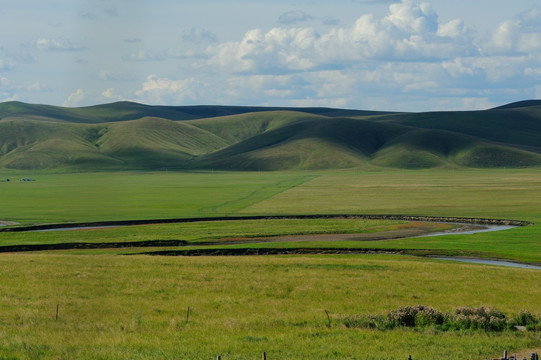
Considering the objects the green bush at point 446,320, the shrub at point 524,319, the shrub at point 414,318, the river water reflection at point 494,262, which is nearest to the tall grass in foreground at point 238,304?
the green bush at point 446,320

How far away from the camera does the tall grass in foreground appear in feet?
82.0

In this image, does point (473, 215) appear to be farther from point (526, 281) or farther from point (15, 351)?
point (15, 351)

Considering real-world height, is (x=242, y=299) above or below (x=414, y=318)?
below

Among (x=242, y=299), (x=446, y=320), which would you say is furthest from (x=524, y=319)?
(x=242, y=299)

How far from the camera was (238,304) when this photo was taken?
119 feet

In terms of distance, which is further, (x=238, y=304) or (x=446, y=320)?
(x=238, y=304)

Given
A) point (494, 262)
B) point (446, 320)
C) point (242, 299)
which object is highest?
point (446, 320)

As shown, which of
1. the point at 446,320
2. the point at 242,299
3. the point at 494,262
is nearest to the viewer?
the point at 446,320

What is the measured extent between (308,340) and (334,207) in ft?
325

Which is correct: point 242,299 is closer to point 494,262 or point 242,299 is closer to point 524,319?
point 524,319

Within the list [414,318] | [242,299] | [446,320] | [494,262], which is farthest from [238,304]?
[494,262]

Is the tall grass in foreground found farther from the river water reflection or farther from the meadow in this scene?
the river water reflection

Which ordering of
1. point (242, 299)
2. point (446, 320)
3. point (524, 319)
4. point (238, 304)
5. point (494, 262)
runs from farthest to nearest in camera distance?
point (494, 262)
point (242, 299)
point (238, 304)
point (524, 319)
point (446, 320)

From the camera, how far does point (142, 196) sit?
161 m
